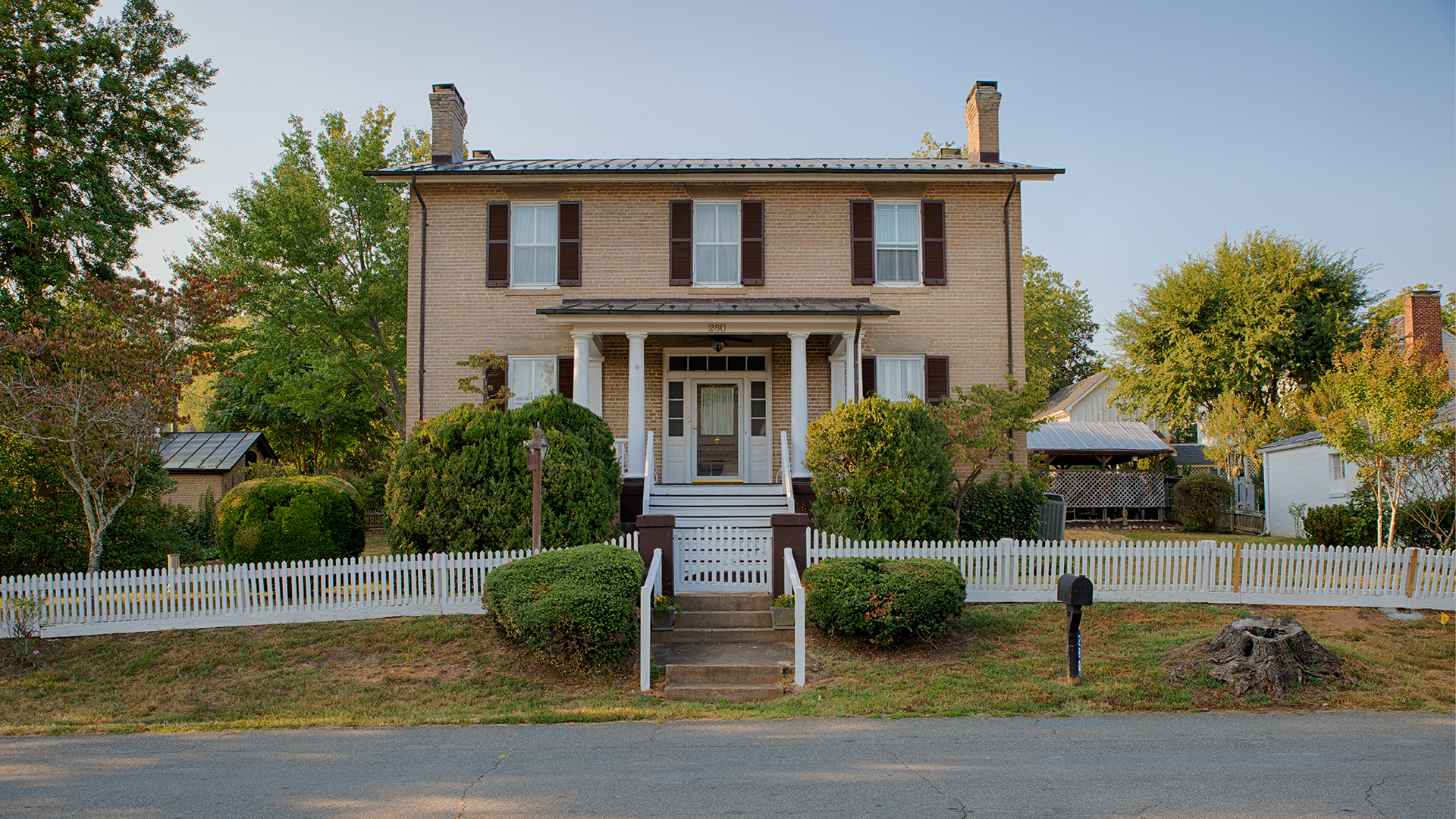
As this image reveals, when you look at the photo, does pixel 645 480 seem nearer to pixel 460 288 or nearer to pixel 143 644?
pixel 460 288

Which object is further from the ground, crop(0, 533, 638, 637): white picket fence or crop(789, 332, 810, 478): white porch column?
crop(789, 332, 810, 478): white porch column

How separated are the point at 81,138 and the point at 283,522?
1113cm

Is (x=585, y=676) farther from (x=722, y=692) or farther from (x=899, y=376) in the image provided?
(x=899, y=376)

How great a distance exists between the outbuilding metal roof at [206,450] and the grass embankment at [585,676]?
1084cm

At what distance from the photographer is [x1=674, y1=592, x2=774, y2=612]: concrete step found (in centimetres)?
1112

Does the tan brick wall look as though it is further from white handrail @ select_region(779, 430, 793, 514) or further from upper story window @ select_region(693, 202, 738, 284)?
white handrail @ select_region(779, 430, 793, 514)

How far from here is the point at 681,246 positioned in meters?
17.2

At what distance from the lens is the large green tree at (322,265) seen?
76.1 feet

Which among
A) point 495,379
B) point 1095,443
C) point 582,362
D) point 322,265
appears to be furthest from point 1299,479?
point 322,265

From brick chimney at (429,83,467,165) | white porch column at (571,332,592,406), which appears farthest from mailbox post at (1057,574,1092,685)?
brick chimney at (429,83,467,165)

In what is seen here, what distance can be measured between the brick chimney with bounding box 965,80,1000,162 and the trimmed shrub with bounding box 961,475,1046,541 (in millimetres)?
6431

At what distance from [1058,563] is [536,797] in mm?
8039

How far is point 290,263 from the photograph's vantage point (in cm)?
2366

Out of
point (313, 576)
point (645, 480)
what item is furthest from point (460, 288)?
point (313, 576)
